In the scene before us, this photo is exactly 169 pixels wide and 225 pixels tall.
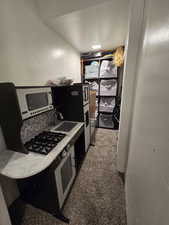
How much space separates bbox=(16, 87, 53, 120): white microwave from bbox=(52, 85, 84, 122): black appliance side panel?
555 millimetres

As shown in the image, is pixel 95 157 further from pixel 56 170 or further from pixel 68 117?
pixel 56 170

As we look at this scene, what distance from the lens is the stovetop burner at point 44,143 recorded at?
3.45 feet

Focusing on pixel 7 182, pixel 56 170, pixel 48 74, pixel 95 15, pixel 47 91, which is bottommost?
pixel 7 182

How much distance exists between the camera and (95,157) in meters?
2.02

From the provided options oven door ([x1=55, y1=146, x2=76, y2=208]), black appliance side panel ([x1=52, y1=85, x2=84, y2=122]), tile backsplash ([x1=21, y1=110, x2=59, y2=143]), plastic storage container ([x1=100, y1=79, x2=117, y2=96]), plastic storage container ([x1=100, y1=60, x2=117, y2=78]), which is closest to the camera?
oven door ([x1=55, y1=146, x2=76, y2=208])

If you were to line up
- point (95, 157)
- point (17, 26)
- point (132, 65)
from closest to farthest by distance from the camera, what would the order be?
point (17, 26) < point (132, 65) < point (95, 157)

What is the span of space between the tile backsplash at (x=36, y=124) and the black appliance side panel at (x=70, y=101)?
0.22 m

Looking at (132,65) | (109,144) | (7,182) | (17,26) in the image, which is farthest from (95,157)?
(17,26)

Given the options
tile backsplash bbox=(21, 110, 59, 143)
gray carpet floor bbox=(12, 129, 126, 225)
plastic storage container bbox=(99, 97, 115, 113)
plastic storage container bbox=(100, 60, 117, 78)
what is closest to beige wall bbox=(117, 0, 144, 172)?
gray carpet floor bbox=(12, 129, 126, 225)

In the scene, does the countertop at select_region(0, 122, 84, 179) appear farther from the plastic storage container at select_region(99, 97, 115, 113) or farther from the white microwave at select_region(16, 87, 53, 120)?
the plastic storage container at select_region(99, 97, 115, 113)

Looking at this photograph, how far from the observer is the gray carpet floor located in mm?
1104

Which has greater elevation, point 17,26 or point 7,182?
point 17,26

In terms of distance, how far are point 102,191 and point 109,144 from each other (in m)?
Answer: 1.13

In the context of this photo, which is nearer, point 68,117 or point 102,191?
point 102,191
